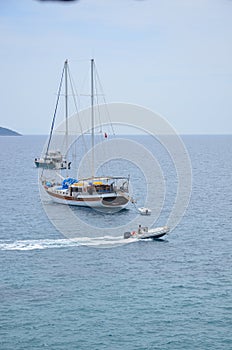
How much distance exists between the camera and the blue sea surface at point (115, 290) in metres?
39.7

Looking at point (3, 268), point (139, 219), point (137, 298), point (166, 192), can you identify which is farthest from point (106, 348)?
point (166, 192)

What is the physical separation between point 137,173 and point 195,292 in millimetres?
113055

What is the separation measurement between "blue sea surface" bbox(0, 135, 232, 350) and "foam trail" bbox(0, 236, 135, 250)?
0.40 feet

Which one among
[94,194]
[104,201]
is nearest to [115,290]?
[104,201]

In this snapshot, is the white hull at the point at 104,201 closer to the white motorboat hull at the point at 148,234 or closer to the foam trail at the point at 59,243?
the foam trail at the point at 59,243

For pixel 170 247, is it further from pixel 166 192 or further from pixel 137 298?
pixel 166 192

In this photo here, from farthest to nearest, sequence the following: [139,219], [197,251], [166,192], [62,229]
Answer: [166,192], [139,219], [62,229], [197,251]

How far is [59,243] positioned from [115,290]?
1794cm

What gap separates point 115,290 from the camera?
48500 mm

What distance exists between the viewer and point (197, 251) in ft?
203

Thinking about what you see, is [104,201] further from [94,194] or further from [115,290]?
[115,290]

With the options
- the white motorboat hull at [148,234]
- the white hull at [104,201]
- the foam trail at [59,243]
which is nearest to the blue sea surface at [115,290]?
the foam trail at [59,243]

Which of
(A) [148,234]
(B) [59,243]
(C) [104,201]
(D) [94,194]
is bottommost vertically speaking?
(B) [59,243]

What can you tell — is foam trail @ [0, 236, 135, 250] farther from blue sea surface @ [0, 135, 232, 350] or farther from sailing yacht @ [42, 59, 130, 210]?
sailing yacht @ [42, 59, 130, 210]
